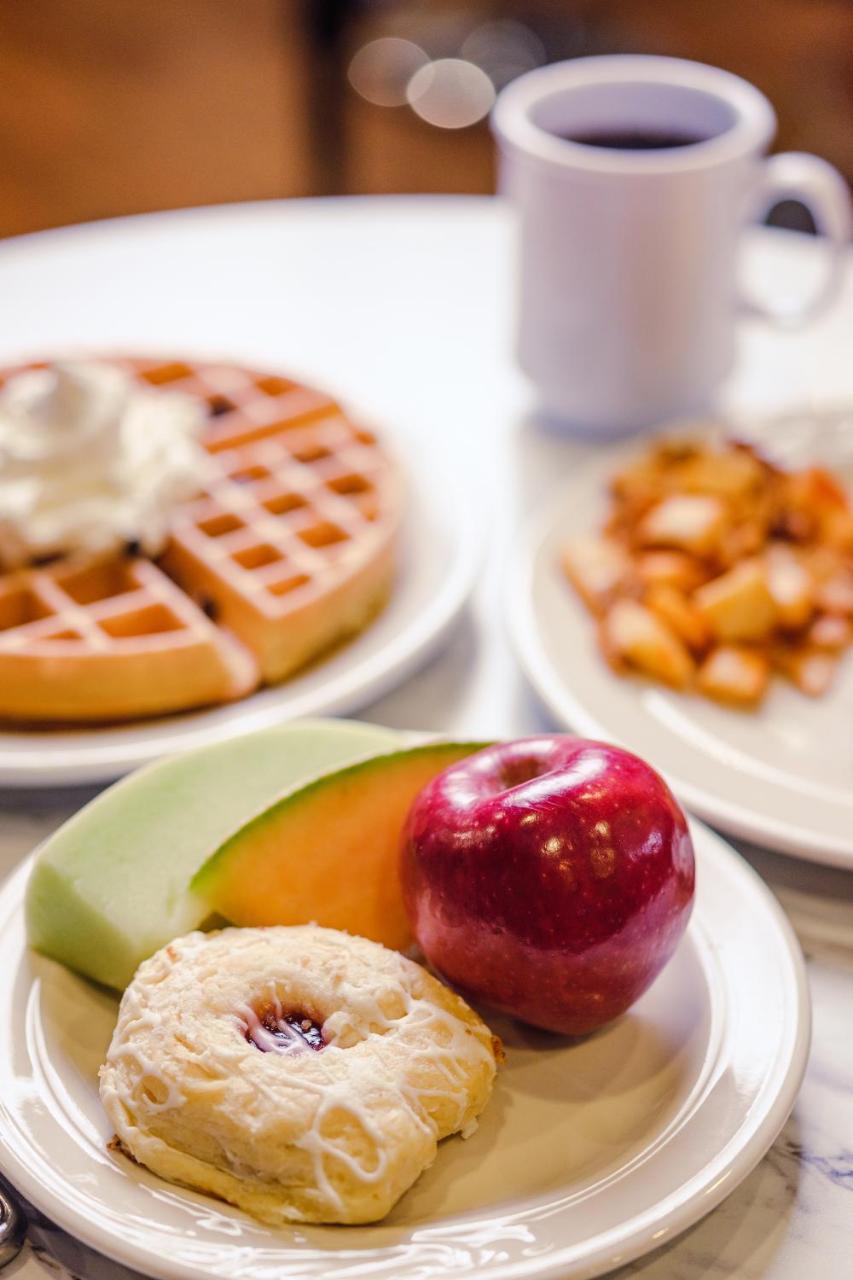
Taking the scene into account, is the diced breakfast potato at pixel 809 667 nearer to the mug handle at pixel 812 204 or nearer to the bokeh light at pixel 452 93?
the mug handle at pixel 812 204

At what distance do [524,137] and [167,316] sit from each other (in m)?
0.59

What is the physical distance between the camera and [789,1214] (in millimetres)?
839

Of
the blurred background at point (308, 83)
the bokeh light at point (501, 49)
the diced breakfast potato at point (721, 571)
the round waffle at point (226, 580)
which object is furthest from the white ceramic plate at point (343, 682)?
the bokeh light at point (501, 49)

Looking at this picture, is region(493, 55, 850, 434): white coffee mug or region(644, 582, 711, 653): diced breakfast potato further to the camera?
region(493, 55, 850, 434): white coffee mug

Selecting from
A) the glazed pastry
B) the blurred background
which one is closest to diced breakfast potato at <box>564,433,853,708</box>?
the glazed pastry

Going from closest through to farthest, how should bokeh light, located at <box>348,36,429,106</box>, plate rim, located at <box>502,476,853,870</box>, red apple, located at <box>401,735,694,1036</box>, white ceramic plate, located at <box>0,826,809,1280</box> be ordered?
white ceramic plate, located at <box>0,826,809,1280</box> → red apple, located at <box>401,735,694,1036</box> → plate rim, located at <box>502,476,853,870</box> → bokeh light, located at <box>348,36,429,106</box>

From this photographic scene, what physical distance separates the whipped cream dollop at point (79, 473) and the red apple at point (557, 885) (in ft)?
2.08

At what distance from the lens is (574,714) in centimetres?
121

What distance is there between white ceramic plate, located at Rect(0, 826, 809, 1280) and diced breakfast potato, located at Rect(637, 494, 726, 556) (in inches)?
18.2

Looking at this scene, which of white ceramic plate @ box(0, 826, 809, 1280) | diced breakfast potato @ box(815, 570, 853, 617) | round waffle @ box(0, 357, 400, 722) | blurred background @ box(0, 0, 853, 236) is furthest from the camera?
blurred background @ box(0, 0, 853, 236)

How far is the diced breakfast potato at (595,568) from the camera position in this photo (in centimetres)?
135

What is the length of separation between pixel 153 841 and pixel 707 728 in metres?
0.51

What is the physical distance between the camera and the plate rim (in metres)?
1.06

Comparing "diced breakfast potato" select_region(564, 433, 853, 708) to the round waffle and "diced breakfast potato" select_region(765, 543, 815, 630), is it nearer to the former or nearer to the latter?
"diced breakfast potato" select_region(765, 543, 815, 630)
